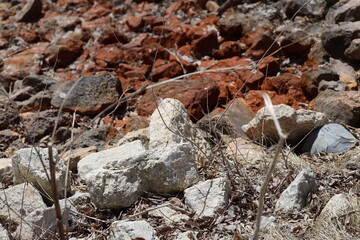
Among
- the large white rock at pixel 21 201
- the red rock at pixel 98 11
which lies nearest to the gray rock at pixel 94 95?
the large white rock at pixel 21 201

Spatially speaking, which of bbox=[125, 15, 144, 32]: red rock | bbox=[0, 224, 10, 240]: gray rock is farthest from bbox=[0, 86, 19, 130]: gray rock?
bbox=[0, 224, 10, 240]: gray rock

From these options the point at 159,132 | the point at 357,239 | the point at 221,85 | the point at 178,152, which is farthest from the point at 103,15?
the point at 357,239

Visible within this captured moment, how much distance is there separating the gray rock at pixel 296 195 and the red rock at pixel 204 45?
346 centimetres

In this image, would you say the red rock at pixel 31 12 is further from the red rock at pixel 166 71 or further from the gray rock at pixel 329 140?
the gray rock at pixel 329 140

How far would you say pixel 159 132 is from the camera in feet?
12.9

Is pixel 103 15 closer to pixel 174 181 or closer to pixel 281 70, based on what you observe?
pixel 281 70

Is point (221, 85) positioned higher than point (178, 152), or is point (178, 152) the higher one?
point (178, 152)

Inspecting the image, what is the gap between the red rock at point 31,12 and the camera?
8.53m

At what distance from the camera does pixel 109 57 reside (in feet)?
21.7

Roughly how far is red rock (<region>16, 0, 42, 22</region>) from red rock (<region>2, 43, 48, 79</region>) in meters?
1.47

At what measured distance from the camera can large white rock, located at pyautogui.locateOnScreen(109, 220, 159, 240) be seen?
288 centimetres

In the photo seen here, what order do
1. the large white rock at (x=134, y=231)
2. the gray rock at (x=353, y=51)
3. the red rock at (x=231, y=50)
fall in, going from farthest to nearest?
the red rock at (x=231, y=50), the gray rock at (x=353, y=51), the large white rock at (x=134, y=231)

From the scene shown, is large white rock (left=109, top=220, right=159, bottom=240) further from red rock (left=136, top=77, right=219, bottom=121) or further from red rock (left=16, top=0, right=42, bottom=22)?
red rock (left=16, top=0, right=42, bottom=22)

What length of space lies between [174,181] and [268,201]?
0.60 m
